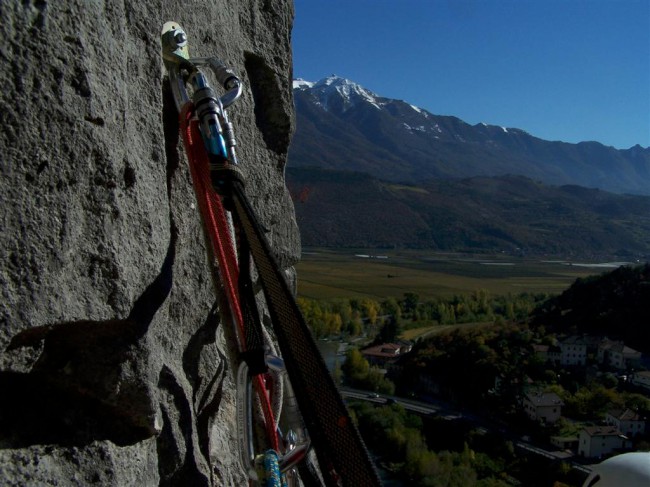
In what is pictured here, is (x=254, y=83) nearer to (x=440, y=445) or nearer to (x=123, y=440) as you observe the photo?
(x=123, y=440)

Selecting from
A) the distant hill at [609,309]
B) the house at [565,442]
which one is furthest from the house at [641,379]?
the house at [565,442]

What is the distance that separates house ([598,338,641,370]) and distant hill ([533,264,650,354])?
2.82 m

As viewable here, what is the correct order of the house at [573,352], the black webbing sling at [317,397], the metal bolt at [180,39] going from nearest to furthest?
the black webbing sling at [317,397] < the metal bolt at [180,39] < the house at [573,352]

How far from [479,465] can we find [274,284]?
3124cm

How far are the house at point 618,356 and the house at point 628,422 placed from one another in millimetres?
12124

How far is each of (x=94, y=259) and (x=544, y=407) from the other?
37829mm

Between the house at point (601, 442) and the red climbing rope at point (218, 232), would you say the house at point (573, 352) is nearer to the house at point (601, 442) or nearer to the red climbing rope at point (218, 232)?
the house at point (601, 442)

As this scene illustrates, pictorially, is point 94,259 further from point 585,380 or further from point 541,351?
point 541,351

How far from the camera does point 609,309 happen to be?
53.8 m

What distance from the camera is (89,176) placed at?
198cm

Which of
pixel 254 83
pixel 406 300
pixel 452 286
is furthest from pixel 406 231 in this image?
pixel 254 83

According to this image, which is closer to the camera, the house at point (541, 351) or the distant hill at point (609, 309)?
the house at point (541, 351)

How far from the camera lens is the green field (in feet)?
300

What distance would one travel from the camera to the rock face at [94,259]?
5.77ft
